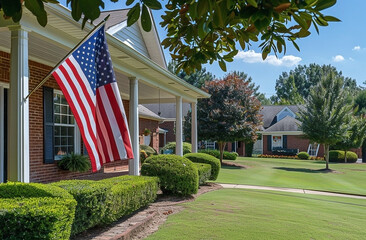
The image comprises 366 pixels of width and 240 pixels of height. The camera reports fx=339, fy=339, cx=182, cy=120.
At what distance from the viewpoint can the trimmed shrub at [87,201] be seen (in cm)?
491

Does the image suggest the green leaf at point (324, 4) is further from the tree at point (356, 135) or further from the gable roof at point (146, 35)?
the tree at point (356, 135)

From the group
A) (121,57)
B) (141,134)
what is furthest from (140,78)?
(141,134)

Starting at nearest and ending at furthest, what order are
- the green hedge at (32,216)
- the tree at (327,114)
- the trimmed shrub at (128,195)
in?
1. the green hedge at (32,216)
2. the trimmed shrub at (128,195)
3. the tree at (327,114)

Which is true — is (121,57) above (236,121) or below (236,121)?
above

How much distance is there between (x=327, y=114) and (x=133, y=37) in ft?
52.9

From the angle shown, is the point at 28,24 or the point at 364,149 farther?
the point at 364,149

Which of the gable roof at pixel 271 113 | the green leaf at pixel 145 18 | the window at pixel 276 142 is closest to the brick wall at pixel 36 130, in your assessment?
the green leaf at pixel 145 18

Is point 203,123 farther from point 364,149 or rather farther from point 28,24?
point 364,149

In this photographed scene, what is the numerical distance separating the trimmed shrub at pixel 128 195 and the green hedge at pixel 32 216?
1.77 metres

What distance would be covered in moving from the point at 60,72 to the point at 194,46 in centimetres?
197

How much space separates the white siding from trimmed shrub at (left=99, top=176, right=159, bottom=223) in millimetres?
7181

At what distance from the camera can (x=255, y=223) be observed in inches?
254

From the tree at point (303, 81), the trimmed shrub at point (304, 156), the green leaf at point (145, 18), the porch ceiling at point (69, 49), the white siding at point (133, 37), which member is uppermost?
the tree at point (303, 81)

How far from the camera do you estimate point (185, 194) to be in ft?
30.3
